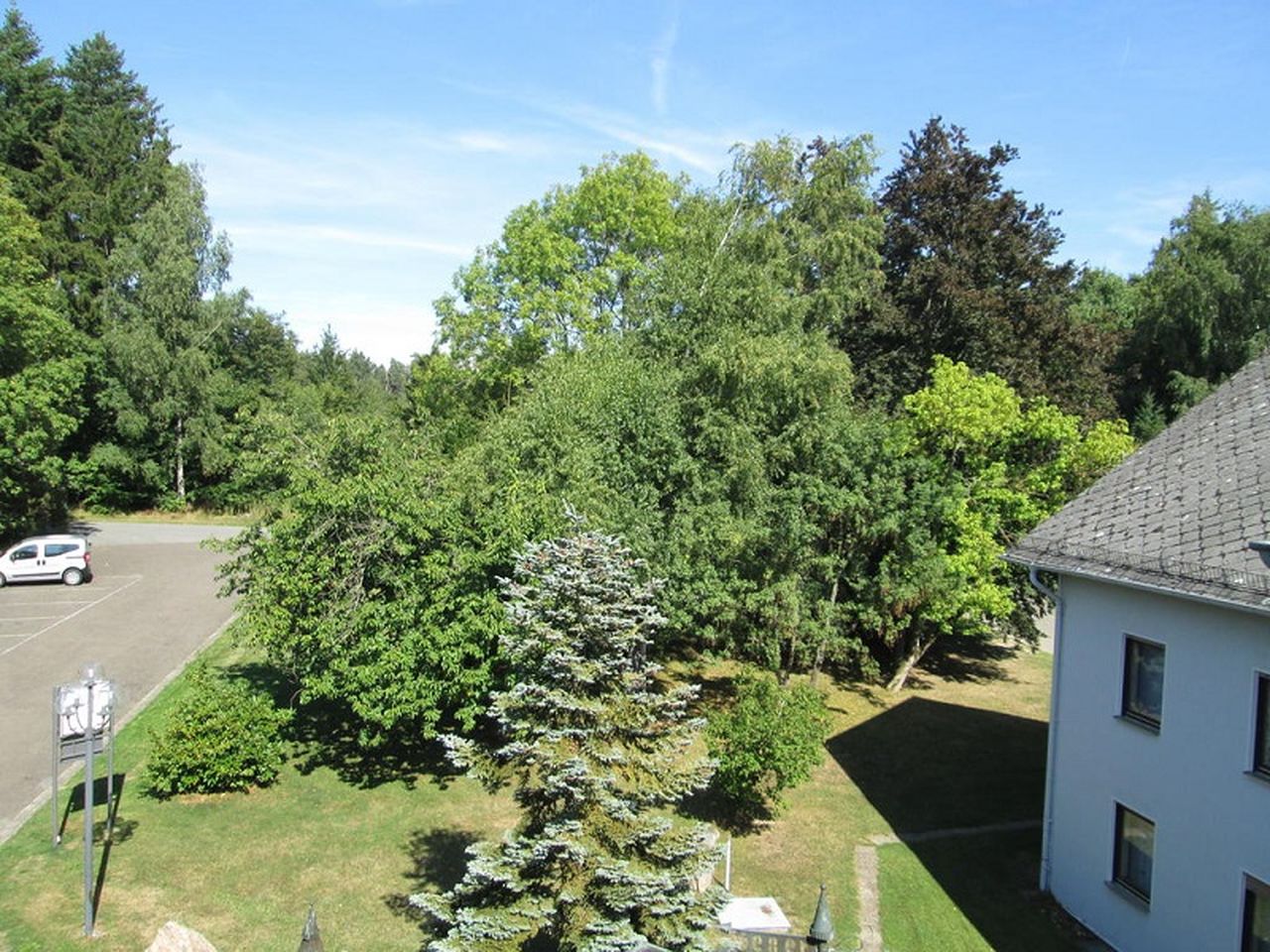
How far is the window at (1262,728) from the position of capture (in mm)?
9484

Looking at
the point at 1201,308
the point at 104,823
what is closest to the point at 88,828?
the point at 104,823

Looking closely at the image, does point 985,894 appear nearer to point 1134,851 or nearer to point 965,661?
point 1134,851

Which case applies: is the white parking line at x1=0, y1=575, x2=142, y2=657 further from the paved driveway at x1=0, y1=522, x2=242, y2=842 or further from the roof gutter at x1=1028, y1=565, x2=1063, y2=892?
the roof gutter at x1=1028, y1=565, x2=1063, y2=892

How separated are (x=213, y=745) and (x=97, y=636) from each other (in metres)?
10.4

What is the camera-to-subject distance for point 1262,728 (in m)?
9.53

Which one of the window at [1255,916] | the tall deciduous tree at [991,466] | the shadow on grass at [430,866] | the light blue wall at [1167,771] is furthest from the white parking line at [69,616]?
the window at [1255,916]

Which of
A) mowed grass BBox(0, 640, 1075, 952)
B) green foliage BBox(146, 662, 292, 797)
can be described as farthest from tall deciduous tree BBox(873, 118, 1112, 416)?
green foliage BBox(146, 662, 292, 797)

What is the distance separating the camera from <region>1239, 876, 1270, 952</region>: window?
932 cm

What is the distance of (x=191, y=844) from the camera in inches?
506

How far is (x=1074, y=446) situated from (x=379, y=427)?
48.5 ft

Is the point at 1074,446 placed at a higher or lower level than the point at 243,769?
higher

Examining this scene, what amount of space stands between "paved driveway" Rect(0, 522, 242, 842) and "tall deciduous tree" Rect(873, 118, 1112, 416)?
22.7 metres

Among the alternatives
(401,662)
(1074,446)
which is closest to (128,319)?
(401,662)

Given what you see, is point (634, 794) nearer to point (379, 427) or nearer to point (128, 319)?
point (379, 427)
